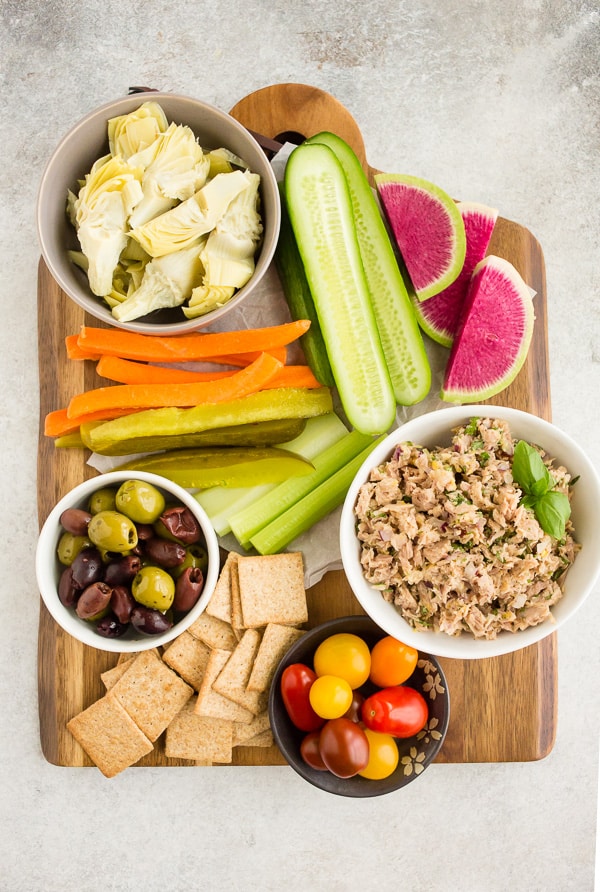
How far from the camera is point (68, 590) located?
198 cm

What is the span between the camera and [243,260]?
6.70 ft

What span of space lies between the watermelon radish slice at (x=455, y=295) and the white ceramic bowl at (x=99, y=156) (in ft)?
1.79

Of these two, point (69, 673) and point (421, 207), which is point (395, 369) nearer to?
point (421, 207)

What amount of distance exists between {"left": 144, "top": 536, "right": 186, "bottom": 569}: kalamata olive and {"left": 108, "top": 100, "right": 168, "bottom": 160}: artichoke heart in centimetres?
103

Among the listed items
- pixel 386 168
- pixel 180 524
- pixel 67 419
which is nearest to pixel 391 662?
pixel 180 524

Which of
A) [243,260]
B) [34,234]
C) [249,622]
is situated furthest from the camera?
[34,234]

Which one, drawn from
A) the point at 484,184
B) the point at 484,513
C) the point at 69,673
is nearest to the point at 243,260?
the point at 484,513

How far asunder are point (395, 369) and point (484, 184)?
96 cm

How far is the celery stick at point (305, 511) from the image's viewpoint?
2215 millimetres

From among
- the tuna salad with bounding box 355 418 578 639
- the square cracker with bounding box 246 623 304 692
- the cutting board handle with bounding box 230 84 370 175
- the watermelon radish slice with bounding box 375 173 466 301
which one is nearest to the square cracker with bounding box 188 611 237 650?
the square cracker with bounding box 246 623 304 692

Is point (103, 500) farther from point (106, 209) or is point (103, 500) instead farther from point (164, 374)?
point (106, 209)

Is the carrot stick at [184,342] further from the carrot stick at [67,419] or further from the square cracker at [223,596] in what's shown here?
the square cracker at [223,596]

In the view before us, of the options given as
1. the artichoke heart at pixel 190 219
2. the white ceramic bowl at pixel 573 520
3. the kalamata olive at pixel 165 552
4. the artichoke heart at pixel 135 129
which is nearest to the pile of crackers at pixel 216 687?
the kalamata olive at pixel 165 552

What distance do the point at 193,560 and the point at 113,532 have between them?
0.25 meters
